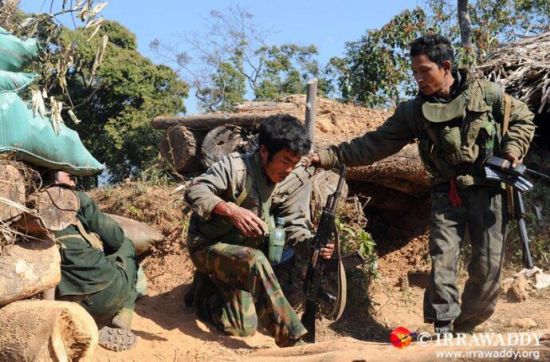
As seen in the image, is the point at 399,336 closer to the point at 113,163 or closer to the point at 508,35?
the point at 113,163

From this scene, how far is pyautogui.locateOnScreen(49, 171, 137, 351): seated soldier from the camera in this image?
16.5 feet

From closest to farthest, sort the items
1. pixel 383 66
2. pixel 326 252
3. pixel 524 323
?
pixel 326 252
pixel 524 323
pixel 383 66

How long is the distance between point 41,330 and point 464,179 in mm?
2757

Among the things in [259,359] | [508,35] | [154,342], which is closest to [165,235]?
[154,342]

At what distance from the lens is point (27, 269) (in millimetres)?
4215

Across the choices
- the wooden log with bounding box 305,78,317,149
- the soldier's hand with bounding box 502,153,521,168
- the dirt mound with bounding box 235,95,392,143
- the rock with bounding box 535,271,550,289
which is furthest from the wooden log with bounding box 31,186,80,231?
the rock with bounding box 535,271,550,289

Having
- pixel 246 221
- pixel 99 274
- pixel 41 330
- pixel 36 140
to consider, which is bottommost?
pixel 41 330

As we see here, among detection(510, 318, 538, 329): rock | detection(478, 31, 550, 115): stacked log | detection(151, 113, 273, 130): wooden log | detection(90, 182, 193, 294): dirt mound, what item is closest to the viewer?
detection(510, 318, 538, 329): rock

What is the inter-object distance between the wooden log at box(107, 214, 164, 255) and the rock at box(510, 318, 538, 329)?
3.07m

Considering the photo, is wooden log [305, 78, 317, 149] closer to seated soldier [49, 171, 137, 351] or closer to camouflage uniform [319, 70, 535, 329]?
camouflage uniform [319, 70, 535, 329]

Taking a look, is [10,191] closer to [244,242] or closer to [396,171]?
[244,242]

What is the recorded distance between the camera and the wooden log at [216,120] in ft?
25.0

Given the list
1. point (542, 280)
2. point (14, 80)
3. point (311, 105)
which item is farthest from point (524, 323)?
point (14, 80)

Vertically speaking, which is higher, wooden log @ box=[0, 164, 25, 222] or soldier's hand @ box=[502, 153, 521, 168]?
soldier's hand @ box=[502, 153, 521, 168]
